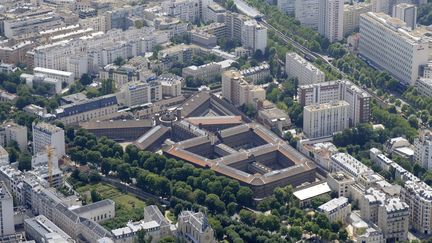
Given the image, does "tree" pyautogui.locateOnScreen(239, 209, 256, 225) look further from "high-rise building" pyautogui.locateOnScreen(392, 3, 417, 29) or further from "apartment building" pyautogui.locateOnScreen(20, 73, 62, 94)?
"high-rise building" pyautogui.locateOnScreen(392, 3, 417, 29)

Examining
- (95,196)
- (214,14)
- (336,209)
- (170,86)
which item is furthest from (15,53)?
(336,209)

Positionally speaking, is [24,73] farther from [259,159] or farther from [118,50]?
[259,159]

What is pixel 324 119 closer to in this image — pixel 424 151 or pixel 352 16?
pixel 424 151

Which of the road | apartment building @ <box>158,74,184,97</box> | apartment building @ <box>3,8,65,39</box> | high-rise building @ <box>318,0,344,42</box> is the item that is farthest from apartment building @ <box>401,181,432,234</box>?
apartment building @ <box>3,8,65,39</box>

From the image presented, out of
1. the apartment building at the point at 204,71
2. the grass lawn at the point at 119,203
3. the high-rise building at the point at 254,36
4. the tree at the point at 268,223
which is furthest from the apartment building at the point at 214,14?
the tree at the point at 268,223

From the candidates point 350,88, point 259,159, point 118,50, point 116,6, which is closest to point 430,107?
point 350,88
